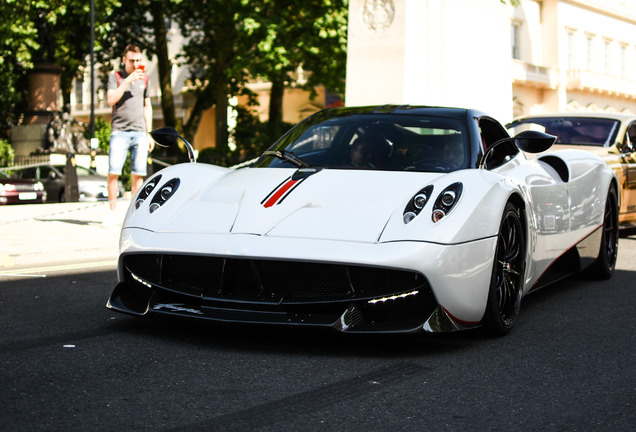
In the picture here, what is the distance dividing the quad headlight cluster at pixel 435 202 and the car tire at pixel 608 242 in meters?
2.87

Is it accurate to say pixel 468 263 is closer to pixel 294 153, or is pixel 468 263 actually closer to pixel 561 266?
pixel 294 153

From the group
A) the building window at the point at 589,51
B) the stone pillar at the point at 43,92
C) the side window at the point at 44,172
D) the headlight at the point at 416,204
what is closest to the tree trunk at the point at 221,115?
the stone pillar at the point at 43,92

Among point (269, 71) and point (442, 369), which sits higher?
point (269, 71)

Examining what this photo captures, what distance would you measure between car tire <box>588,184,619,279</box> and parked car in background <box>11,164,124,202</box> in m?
16.9

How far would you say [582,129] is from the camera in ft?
34.3

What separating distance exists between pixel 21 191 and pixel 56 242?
38.4 ft

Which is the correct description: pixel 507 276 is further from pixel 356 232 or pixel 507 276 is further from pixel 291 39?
pixel 291 39

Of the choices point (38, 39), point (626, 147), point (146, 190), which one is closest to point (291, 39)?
point (38, 39)

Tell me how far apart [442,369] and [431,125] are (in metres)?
1.97

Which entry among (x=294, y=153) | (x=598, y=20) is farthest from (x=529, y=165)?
(x=598, y=20)

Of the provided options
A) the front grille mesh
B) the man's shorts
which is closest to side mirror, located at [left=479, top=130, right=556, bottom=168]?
the front grille mesh

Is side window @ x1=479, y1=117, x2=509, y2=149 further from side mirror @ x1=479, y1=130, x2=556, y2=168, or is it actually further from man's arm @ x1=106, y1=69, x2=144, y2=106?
man's arm @ x1=106, y1=69, x2=144, y2=106

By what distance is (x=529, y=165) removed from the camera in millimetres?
5879

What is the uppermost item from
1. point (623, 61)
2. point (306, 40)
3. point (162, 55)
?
point (623, 61)
